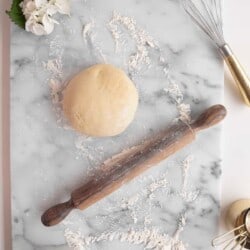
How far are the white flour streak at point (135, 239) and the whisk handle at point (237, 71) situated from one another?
0.26m

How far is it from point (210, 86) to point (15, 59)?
33 centimetres

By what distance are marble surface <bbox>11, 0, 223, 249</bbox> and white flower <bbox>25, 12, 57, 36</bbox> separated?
0.03 m

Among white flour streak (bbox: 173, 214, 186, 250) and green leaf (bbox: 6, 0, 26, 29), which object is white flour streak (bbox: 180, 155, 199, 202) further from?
green leaf (bbox: 6, 0, 26, 29)

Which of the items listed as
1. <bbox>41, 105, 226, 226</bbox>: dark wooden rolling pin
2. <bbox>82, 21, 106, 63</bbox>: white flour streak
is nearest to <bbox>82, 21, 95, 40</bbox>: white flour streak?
<bbox>82, 21, 106, 63</bbox>: white flour streak

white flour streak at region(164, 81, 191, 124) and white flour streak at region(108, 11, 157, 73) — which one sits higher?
white flour streak at region(108, 11, 157, 73)

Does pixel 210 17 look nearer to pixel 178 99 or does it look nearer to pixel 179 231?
pixel 178 99

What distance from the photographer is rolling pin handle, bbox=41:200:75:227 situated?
828 mm

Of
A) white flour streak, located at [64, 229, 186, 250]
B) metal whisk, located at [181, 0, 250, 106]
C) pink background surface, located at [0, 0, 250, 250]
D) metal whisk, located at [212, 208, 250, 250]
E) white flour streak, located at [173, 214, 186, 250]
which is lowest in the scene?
white flour streak, located at [64, 229, 186, 250]

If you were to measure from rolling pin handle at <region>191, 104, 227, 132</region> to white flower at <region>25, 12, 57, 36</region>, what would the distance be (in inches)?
11.4

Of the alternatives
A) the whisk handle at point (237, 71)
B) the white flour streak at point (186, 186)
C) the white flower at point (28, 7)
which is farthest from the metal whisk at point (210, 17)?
the white flower at point (28, 7)

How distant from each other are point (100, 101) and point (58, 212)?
20cm

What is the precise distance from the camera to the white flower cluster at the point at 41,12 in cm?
81

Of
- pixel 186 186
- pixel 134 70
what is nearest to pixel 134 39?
pixel 134 70

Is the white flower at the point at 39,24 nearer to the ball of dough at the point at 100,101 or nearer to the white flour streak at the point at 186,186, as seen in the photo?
the ball of dough at the point at 100,101
